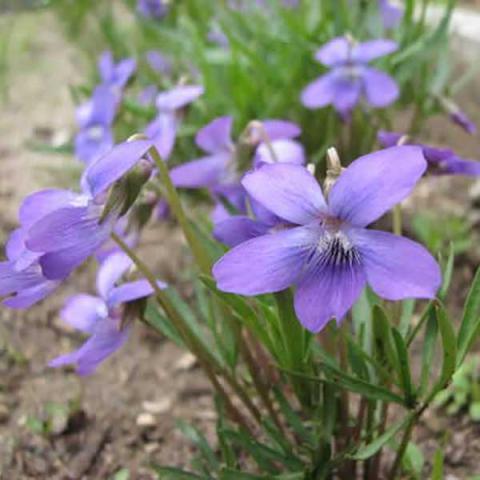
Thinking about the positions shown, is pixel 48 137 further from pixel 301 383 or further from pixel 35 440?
pixel 301 383

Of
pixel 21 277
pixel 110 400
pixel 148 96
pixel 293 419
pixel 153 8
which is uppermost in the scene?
pixel 21 277

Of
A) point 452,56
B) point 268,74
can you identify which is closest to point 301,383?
point 268,74

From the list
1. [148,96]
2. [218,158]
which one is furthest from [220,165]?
[148,96]

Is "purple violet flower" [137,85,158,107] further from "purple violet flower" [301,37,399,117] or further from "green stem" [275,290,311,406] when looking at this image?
"green stem" [275,290,311,406]

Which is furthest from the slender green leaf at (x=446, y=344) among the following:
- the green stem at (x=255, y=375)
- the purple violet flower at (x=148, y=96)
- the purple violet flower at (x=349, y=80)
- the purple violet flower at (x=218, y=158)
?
the purple violet flower at (x=148, y=96)

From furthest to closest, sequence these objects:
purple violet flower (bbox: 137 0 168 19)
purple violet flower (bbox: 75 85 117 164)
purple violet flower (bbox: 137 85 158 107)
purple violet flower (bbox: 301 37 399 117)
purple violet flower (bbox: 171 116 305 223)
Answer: purple violet flower (bbox: 137 0 168 19) → purple violet flower (bbox: 137 85 158 107) → purple violet flower (bbox: 75 85 117 164) → purple violet flower (bbox: 301 37 399 117) → purple violet flower (bbox: 171 116 305 223)

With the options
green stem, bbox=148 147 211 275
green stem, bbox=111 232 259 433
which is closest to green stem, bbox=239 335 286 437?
green stem, bbox=111 232 259 433

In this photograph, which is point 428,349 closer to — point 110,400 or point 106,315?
point 106,315
